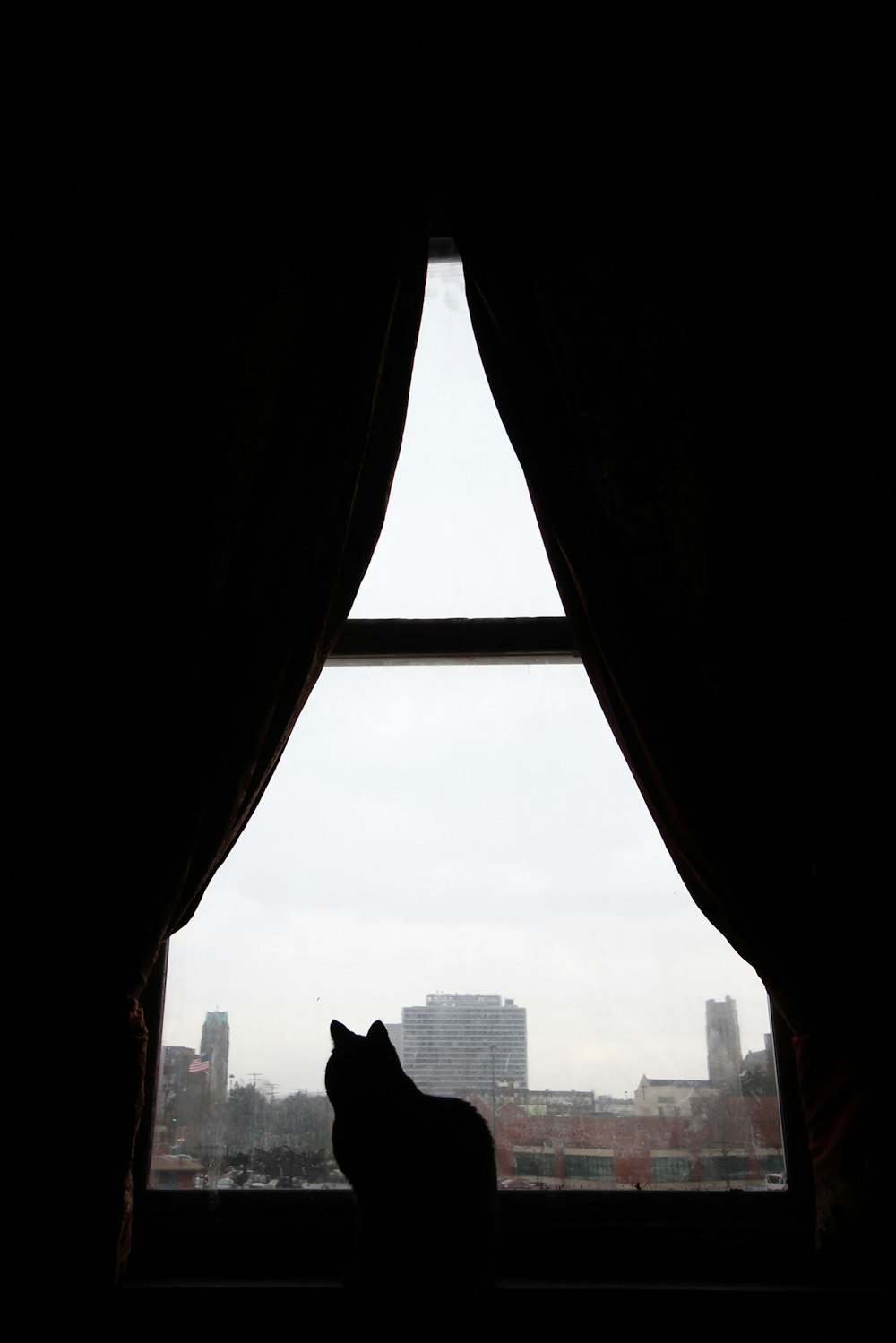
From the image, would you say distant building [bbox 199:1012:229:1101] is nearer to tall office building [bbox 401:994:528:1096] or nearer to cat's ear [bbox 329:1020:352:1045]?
tall office building [bbox 401:994:528:1096]

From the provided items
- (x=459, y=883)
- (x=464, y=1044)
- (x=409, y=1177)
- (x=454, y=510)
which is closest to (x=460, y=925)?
(x=459, y=883)

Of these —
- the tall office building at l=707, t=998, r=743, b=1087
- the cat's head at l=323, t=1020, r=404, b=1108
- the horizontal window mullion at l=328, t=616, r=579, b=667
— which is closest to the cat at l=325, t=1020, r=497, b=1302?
the cat's head at l=323, t=1020, r=404, b=1108

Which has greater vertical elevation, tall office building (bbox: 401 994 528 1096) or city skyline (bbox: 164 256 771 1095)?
city skyline (bbox: 164 256 771 1095)

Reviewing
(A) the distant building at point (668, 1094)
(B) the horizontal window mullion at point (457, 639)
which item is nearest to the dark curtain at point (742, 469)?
(B) the horizontal window mullion at point (457, 639)

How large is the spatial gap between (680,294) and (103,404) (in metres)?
1.15

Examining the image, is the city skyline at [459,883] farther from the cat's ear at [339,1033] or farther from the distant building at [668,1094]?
the cat's ear at [339,1033]

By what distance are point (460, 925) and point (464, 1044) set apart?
0.64 feet

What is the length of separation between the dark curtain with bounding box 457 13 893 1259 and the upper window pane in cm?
16

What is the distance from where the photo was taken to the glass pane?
65.9 inches

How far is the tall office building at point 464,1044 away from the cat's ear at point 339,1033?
0.34 metres

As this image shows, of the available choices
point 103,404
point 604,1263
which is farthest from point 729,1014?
point 103,404

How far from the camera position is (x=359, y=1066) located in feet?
4.47

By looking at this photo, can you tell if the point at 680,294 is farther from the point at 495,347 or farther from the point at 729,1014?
the point at 729,1014

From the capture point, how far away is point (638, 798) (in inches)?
72.2
